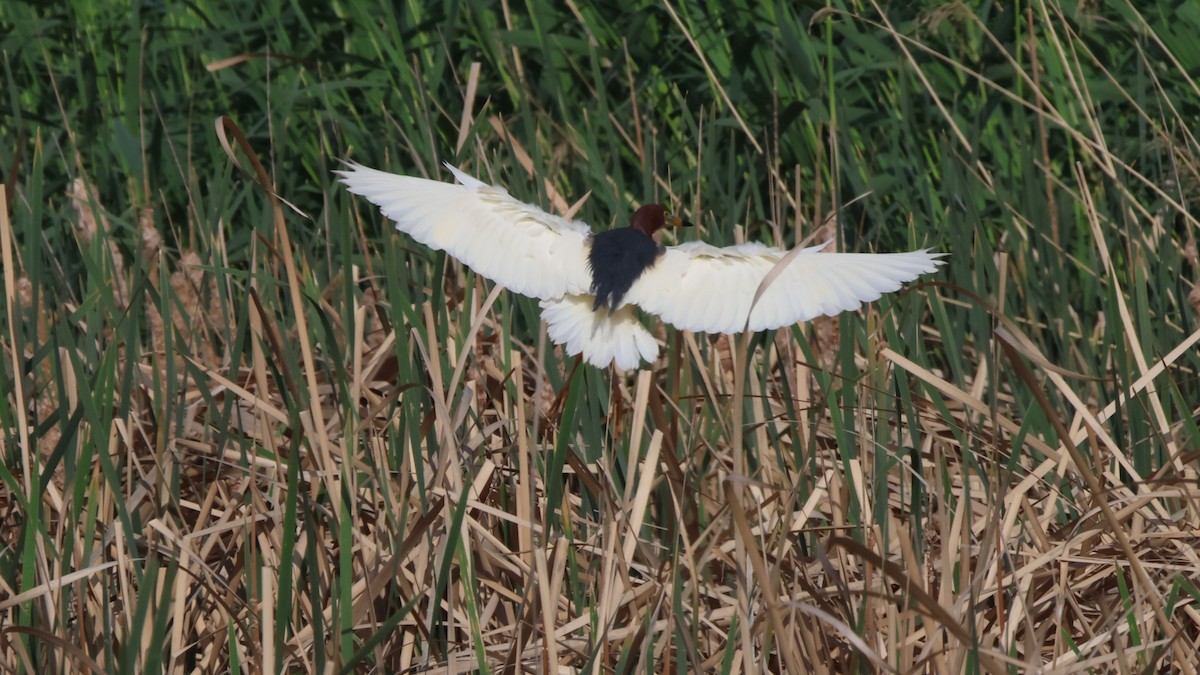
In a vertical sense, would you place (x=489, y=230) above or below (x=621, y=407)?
above

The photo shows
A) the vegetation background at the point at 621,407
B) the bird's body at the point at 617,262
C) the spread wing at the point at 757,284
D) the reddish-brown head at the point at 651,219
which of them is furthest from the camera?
the reddish-brown head at the point at 651,219

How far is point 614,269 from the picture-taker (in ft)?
5.48

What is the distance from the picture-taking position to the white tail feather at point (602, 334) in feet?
5.32

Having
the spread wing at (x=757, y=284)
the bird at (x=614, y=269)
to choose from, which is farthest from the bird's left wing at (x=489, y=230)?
the spread wing at (x=757, y=284)

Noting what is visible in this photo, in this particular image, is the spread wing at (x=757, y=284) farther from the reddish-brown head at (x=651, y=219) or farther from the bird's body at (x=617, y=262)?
the reddish-brown head at (x=651, y=219)

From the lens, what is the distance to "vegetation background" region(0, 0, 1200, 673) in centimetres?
138

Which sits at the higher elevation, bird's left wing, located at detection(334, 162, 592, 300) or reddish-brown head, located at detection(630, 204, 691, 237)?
bird's left wing, located at detection(334, 162, 592, 300)

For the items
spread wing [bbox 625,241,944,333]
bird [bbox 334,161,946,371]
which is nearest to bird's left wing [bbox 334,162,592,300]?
bird [bbox 334,161,946,371]

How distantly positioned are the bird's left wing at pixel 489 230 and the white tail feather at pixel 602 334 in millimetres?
30

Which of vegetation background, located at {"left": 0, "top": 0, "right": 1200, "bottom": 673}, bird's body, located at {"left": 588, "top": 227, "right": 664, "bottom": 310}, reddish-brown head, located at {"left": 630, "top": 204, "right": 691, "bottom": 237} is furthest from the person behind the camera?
reddish-brown head, located at {"left": 630, "top": 204, "right": 691, "bottom": 237}

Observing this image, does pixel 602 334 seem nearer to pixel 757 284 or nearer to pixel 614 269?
pixel 614 269

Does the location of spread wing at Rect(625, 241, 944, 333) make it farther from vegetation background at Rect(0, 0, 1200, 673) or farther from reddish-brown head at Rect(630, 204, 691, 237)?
reddish-brown head at Rect(630, 204, 691, 237)

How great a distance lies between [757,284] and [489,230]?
331 mm

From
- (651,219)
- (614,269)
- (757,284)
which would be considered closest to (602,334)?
(614,269)
